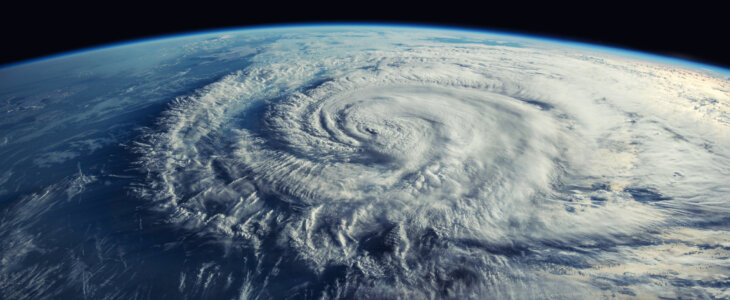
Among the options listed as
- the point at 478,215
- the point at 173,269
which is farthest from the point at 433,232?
the point at 173,269

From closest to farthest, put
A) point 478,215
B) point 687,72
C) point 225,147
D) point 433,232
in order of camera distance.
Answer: point 433,232, point 478,215, point 225,147, point 687,72

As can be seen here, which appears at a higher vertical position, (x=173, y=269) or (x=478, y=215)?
(x=478, y=215)

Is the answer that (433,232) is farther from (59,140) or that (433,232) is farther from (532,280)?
(59,140)

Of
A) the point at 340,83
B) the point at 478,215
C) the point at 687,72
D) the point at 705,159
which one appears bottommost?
the point at 478,215

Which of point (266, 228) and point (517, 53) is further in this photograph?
point (517, 53)

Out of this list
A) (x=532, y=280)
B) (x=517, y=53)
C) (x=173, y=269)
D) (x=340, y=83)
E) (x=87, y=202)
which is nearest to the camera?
(x=532, y=280)

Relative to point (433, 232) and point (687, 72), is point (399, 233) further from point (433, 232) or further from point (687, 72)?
point (687, 72)

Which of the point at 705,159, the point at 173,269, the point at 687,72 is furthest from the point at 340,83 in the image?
the point at 687,72
